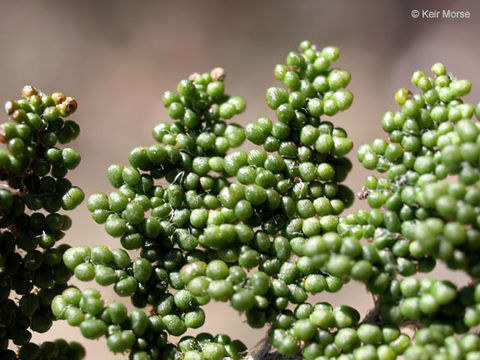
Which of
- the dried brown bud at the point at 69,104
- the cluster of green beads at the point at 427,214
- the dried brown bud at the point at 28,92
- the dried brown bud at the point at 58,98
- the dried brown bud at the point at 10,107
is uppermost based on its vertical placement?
the dried brown bud at the point at 28,92

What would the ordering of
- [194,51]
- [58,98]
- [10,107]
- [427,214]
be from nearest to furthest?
[427,214] < [10,107] < [58,98] < [194,51]

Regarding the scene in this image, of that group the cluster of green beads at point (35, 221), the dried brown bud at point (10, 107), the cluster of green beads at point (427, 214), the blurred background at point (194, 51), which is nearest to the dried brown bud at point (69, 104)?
the cluster of green beads at point (35, 221)

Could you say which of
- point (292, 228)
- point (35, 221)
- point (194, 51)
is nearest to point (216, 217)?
point (292, 228)

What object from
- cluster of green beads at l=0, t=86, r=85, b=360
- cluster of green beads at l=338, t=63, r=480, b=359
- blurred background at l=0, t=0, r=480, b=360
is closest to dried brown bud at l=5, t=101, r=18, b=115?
cluster of green beads at l=0, t=86, r=85, b=360

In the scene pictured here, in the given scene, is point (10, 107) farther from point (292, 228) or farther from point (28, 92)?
point (292, 228)

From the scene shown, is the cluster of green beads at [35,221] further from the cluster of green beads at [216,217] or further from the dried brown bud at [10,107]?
the cluster of green beads at [216,217]
